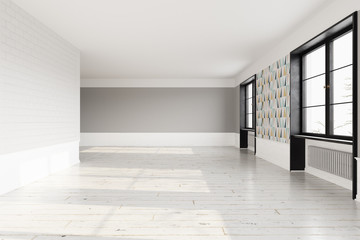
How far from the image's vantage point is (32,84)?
451cm

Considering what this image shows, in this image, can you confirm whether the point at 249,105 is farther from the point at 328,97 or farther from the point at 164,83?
the point at 328,97

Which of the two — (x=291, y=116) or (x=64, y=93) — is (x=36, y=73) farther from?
Result: (x=291, y=116)

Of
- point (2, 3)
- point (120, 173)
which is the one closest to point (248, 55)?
point (120, 173)

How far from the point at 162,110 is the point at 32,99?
259 inches

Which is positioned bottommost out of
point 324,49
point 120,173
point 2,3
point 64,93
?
point 120,173

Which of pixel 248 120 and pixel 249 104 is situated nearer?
pixel 249 104

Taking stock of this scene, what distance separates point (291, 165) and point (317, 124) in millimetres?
924

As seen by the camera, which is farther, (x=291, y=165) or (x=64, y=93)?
(x=64, y=93)

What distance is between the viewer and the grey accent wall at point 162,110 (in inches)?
427

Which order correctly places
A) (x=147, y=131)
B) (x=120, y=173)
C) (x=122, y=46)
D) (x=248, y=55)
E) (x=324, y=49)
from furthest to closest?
(x=147, y=131), (x=248, y=55), (x=122, y=46), (x=120, y=173), (x=324, y=49)

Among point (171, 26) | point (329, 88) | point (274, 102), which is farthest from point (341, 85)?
point (171, 26)

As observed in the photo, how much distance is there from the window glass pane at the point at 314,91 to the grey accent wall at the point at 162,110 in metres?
5.58

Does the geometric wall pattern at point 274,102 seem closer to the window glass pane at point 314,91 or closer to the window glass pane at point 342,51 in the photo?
the window glass pane at point 314,91

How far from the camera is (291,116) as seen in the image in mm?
5359
